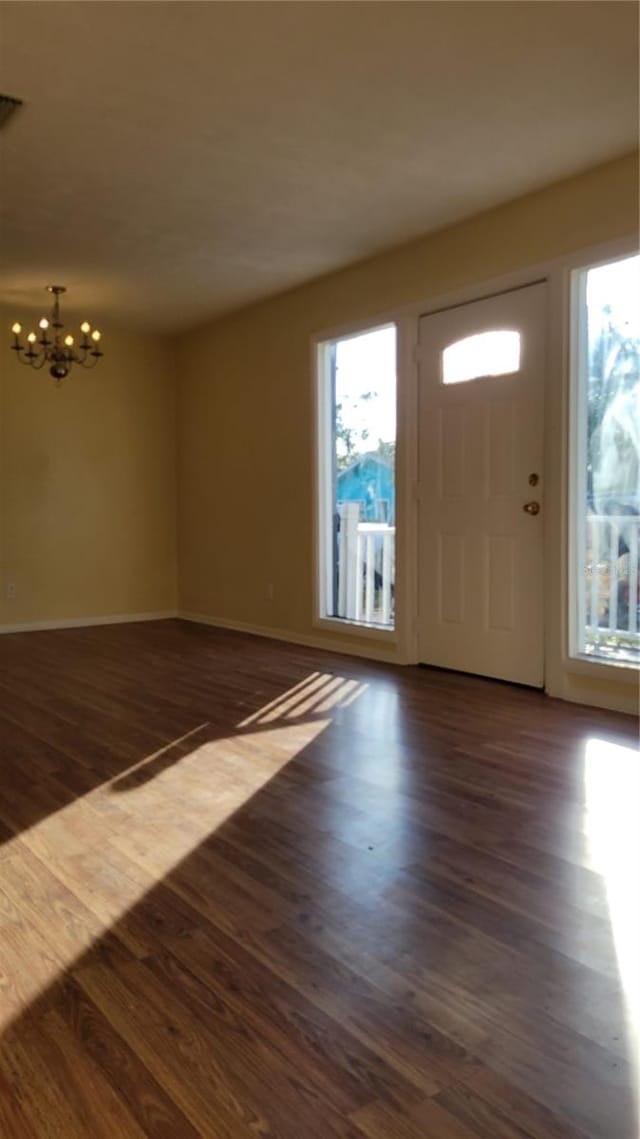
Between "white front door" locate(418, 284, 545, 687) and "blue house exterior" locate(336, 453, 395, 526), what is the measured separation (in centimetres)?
52

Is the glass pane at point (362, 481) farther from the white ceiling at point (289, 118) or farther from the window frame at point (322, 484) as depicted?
the white ceiling at point (289, 118)

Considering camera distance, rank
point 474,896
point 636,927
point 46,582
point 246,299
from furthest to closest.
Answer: point 46,582
point 246,299
point 474,896
point 636,927

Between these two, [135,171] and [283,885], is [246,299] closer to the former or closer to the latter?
[135,171]

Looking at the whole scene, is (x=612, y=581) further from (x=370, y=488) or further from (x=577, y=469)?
(x=370, y=488)

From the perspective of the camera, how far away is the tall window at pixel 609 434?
12.5ft

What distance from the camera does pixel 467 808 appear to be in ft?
8.33

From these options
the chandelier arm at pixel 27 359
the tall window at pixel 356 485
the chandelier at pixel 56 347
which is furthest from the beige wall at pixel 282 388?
the chandelier arm at pixel 27 359

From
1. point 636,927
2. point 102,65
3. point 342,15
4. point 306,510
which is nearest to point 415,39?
point 342,15

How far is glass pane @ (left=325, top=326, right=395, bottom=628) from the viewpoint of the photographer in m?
5.26

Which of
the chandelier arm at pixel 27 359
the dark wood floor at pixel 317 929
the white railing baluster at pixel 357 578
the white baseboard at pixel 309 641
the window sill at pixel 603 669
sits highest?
the chandelier arm at pixel 27 359

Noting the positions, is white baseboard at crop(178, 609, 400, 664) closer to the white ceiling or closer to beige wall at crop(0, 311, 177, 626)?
beige wall at crop(0, 311, 177, 626)

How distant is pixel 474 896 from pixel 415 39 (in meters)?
2.60

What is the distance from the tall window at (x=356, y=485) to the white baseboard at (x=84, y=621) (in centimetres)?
220

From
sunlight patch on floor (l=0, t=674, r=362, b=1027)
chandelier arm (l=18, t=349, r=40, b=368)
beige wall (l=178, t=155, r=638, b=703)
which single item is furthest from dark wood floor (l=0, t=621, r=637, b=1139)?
chandelier arm (l=18, t=349, r=40, b=368)
